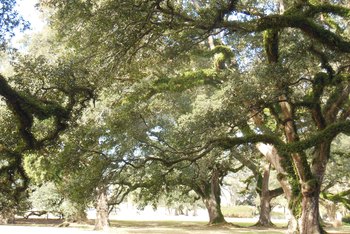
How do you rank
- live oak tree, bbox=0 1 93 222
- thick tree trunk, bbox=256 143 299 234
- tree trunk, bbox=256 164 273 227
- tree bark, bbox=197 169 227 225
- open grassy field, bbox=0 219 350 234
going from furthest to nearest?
tree bark, bbox=197 169 227 225 → tree trunk, bbox=256 164 273 227 → open grassy field, bbox=0 219 350 234 → thick tree trunk, bbox=256 143 299 234 → live oak tree, bbox=0 1 93 222

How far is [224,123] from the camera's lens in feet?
42.5

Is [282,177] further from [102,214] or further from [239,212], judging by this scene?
[239,212]

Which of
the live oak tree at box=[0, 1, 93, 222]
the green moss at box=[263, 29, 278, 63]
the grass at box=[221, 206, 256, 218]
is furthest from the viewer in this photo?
the grass at box=[221, 206, 256, 218]

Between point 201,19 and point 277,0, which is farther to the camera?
point 277,0

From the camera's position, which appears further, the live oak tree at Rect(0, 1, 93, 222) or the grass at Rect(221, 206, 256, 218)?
the grass at Rect(221, 206, 256, 218)

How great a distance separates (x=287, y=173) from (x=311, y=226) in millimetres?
2728

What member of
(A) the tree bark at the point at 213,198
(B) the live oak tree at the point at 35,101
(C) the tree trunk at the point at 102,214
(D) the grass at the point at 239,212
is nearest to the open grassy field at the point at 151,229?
(C) the tree trunk at the point at 102,214

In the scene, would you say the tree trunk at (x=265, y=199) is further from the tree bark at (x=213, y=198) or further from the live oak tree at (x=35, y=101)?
the live oak tree at (x=35, y=101)

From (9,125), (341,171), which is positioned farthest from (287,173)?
(341,171)

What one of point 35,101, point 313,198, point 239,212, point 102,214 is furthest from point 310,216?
point 239,212

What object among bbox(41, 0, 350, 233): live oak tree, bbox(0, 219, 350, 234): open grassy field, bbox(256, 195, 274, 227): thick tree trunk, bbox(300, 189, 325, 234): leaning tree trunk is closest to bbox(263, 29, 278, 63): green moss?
bbox(41, 0, 350, 233): live oak tree

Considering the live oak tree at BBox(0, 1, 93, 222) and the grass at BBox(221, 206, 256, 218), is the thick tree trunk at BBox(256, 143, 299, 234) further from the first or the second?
the grass at BBox(221, 206, 256, 218)

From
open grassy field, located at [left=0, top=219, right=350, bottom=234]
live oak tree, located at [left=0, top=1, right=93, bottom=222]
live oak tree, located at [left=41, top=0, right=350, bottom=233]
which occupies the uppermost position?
live oak tree, located at [left=41, top=0, right=350, bottom=233]

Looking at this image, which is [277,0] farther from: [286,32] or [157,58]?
[157,58]
